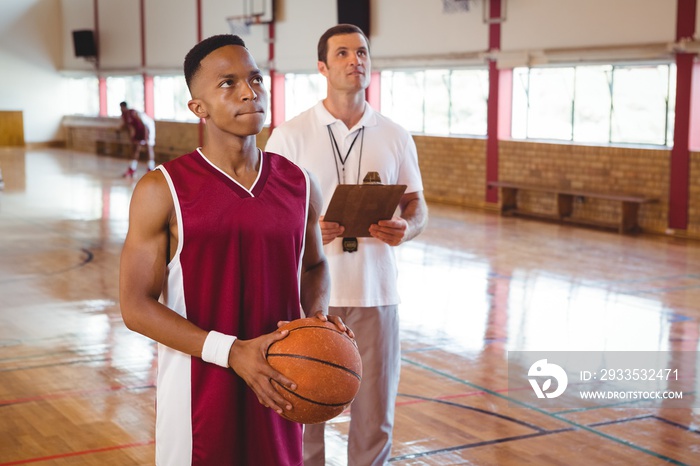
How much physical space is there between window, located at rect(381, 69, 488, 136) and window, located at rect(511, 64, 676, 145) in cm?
87

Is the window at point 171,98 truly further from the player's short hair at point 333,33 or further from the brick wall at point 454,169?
the player's short hair at point 333,33

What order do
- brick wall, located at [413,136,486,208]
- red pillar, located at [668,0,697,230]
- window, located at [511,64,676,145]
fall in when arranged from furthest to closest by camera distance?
brick wall, located at [413,136,486,208]
window, located at [511,64,676,145]
red pillar, located at [668,0,697,230]

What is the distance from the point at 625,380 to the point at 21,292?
5126 mm

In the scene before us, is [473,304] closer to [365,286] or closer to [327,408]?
[365,286]

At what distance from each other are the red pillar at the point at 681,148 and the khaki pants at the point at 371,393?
370 inches

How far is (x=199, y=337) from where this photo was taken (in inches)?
83.8

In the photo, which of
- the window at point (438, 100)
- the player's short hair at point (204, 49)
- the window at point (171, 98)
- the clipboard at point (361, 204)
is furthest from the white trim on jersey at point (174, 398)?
the window at point (171, 98)

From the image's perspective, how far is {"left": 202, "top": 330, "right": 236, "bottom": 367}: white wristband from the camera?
2.11 metres

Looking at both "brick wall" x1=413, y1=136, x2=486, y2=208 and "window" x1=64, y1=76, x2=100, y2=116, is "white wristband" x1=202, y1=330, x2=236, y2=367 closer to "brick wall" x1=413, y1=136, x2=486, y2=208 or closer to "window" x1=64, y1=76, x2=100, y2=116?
"brick wall" x1=413, y1=136, x2=486, y2=208

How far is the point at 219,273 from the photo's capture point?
7.19 ft

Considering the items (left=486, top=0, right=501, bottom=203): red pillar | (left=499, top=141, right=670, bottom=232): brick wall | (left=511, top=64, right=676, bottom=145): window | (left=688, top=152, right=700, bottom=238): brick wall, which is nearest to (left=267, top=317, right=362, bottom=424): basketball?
(left=688, top=152, right=700, bottom=238): brick wall

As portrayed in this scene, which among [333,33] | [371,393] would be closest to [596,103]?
[333,33]

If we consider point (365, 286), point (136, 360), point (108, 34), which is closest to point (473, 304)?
point (136, 360)

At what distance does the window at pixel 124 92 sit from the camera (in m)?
26.0
